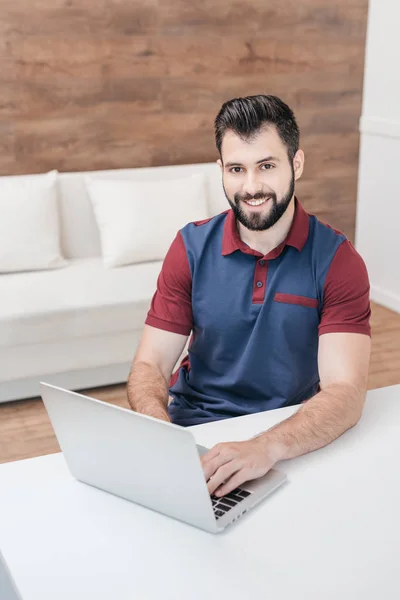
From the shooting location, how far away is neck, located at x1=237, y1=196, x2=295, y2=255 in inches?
72.6

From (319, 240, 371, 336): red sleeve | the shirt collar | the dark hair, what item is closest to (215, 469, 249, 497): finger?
(319, 240, 371, 336): red sleeve

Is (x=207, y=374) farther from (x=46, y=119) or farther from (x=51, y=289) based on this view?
(x=46, y=119)

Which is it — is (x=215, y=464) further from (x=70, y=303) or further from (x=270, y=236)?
(x=70, y=303)

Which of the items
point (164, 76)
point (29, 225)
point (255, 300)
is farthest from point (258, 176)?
point (164, 76)

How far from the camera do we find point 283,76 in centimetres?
422

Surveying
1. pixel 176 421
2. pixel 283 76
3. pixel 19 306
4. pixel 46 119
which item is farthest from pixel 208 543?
pixel 283 76

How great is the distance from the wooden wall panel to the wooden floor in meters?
1.01

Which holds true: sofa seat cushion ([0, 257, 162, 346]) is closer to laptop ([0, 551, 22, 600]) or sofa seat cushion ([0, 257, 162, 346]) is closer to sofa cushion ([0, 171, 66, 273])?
sofa cushion ([0, 171, 66, 273])

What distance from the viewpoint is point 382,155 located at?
4.34 metres

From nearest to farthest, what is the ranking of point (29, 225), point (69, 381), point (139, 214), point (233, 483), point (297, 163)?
point (233, 483)
point (297, 163)
point (69, 381)
point (29, 225)
point (139, 214)

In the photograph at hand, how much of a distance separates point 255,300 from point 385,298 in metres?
2.73

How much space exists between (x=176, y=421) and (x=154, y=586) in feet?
2.59

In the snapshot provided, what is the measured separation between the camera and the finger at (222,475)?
1329 millimetres

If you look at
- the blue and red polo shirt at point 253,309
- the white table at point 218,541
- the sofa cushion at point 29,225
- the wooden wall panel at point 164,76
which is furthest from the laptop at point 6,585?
the wooden wall panel at point 164,76
